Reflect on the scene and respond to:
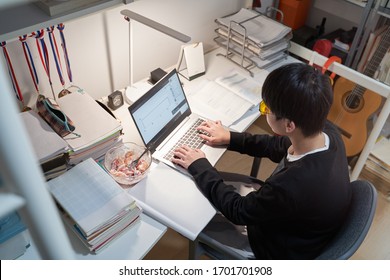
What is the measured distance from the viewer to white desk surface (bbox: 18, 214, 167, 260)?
1209mm

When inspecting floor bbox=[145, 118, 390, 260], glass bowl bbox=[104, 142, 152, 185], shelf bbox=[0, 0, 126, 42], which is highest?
shelf bbox=[0, 0, 126, 42]

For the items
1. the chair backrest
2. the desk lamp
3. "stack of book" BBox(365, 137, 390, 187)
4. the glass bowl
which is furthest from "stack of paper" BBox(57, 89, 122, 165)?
"stack of book" BBox(365, 137, 390, 187)

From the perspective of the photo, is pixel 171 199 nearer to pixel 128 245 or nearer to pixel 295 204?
pixel 128 245

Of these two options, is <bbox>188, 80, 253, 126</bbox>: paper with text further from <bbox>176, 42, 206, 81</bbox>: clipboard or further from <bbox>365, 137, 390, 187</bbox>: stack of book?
<bbox>365, 137, 390, 187</bbox>: stack of book

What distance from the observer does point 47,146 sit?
130 centimetres

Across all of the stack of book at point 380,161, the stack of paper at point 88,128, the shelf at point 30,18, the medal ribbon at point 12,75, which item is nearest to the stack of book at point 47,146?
the stack of paper at point 88,128

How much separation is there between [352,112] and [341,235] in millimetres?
1395

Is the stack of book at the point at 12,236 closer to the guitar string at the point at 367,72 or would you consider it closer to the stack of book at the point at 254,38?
the stack of book at the point at 254,38

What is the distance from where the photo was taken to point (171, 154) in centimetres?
156

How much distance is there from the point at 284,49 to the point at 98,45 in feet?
3.64

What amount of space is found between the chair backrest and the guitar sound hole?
1.21 metres

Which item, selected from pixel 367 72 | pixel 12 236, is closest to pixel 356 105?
pixel 367 72

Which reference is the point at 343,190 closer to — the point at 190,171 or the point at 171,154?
the point at 190,171

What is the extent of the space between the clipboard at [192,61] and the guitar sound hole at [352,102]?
997 millimetres
